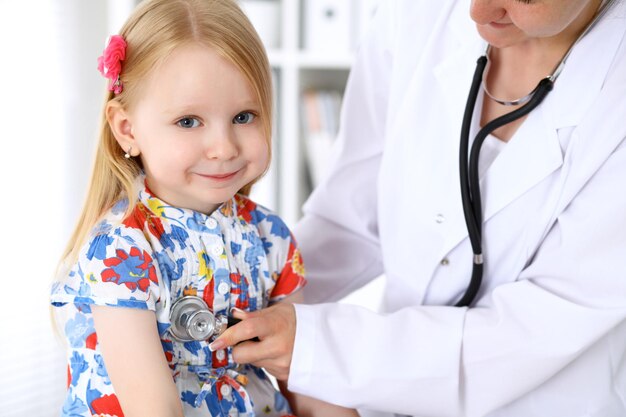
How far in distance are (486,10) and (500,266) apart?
44cm

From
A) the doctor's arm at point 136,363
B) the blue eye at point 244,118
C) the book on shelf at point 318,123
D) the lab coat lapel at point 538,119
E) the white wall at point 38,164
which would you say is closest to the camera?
the doctor's arm at point 136,363

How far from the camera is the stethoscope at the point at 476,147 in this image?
129cm

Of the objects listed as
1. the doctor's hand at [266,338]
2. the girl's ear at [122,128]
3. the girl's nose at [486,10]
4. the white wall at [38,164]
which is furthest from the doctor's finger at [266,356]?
the white wall at [38,164]

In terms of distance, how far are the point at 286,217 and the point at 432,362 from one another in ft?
5.84

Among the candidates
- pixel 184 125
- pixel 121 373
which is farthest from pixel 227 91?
pixel 121 373

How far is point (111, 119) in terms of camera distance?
45.0 inches

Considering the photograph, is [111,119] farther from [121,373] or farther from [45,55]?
[45,55]

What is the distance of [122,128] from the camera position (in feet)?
3.74

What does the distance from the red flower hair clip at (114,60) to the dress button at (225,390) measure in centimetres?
47

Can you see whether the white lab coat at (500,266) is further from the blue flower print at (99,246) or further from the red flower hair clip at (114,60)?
the red flower hair clip at (114,60)

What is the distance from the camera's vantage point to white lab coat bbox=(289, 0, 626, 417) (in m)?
1.20

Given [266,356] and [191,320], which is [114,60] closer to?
[191,320]

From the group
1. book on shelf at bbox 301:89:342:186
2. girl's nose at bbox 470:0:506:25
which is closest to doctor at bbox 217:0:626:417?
girl's nose at bbox 470:0:506:25

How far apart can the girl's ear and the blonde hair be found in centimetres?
1
